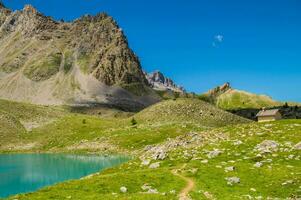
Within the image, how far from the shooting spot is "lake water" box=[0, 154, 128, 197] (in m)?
Result: 66.0

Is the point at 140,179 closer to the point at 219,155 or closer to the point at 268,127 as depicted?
the point at 219,155

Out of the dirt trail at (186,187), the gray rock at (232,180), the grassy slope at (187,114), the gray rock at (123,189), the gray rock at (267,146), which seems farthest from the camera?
the grassy slope at (187,114)

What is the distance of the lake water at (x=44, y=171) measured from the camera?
66.0 m

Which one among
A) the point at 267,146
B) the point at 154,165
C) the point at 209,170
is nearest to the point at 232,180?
the point at 209,170

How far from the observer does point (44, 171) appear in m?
85.4

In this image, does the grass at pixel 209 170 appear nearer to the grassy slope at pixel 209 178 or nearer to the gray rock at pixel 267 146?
the grassy slope at pixel 209 178

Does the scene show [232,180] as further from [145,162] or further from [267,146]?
[145,162]

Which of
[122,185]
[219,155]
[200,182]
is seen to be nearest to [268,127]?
[219,155]

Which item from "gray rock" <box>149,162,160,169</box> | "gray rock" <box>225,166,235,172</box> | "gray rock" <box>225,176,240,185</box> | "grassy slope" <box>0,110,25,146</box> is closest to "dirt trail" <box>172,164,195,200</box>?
"gray rock" <box>225,176,240,185</box>

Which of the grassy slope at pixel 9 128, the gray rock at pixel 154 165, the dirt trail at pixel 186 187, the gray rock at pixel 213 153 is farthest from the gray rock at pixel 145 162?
the grassy slope at pixel 9 128

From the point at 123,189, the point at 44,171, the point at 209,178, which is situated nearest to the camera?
the point at 123,189

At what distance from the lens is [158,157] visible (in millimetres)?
65000

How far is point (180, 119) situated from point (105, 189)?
115524 mm

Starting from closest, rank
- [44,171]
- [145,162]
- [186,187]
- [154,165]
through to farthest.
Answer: [186,187] → [154,165] → [145,162] → [44,171]
